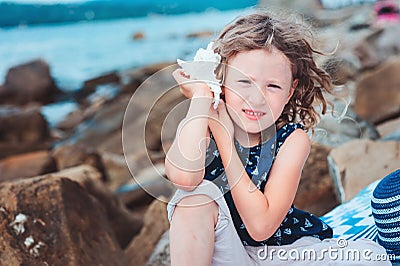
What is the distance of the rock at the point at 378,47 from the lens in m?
7.82

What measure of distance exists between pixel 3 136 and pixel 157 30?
18419 millimetres

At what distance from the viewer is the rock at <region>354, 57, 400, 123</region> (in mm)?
4520

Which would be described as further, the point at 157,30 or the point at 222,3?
the point at 157,30

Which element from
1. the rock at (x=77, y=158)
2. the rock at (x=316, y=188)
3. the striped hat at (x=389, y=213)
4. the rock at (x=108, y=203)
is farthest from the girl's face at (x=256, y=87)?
the rock at (x=77, y=158)

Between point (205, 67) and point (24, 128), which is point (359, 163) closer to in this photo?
point (205, 67)

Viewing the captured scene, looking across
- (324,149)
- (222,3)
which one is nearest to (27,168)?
(324,149)

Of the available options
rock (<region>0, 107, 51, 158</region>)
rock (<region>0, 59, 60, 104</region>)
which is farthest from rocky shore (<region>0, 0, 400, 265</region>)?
rock (<region>0, 59, 60, 104</region>)

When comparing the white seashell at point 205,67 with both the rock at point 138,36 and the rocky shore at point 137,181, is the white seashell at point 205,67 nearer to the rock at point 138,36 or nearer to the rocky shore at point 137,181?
the rocky shore at point 137,181

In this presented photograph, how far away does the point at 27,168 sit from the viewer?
525 centimetres

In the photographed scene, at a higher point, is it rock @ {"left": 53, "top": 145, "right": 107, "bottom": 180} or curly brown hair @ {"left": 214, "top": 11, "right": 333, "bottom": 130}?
curly brown hair @ {"left": 214, "top": 11, "right": 333, "bottom": 130}

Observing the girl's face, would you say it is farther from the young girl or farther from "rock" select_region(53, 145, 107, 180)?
"rock" select_region(53, 145, 107, 180)

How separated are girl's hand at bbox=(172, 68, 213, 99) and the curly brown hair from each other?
71mm

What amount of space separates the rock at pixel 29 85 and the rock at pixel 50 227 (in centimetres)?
860

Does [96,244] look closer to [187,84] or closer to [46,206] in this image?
[46,206]
